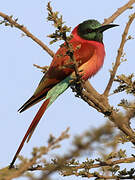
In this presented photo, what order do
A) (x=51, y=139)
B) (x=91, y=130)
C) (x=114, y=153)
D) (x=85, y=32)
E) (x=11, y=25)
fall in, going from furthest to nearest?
(x=85, y=32) < (x=11, y=25) < (x=114, y=153) < (x=51, y=139) < (x=91, y=130)

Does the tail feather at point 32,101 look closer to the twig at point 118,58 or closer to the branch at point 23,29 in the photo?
the branch at point 23,29

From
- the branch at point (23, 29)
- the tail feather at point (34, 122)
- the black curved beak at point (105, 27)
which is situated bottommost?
the tail feather at point (34, 122)

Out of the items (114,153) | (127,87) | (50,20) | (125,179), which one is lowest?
(125,179)

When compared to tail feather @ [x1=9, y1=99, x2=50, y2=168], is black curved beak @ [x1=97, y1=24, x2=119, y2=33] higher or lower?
higher

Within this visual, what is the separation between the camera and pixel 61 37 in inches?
73.3

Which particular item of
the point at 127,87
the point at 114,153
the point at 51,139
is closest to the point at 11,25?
the point at 127,87

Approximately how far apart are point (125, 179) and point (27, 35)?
1711 millimetres

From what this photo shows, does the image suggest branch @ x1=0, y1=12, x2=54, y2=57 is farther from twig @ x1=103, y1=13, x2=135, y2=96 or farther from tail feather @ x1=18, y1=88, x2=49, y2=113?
twig @ x1=103, y1=13, x2=135, y2=96

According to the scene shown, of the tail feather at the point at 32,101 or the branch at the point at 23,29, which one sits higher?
the branch at the point at 23,29

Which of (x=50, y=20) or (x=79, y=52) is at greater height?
(x=79, y=52)

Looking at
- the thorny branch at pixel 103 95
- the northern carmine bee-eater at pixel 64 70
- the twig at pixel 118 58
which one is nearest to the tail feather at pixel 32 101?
the northern carmine bee-eater at pixel 64 70

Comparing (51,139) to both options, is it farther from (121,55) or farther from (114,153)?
(121,55)

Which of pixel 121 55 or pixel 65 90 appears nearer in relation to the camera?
pixel 121 55


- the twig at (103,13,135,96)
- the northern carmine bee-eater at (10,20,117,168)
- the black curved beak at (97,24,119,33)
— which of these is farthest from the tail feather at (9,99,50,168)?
the black curved beak at (97,24,119,33)
